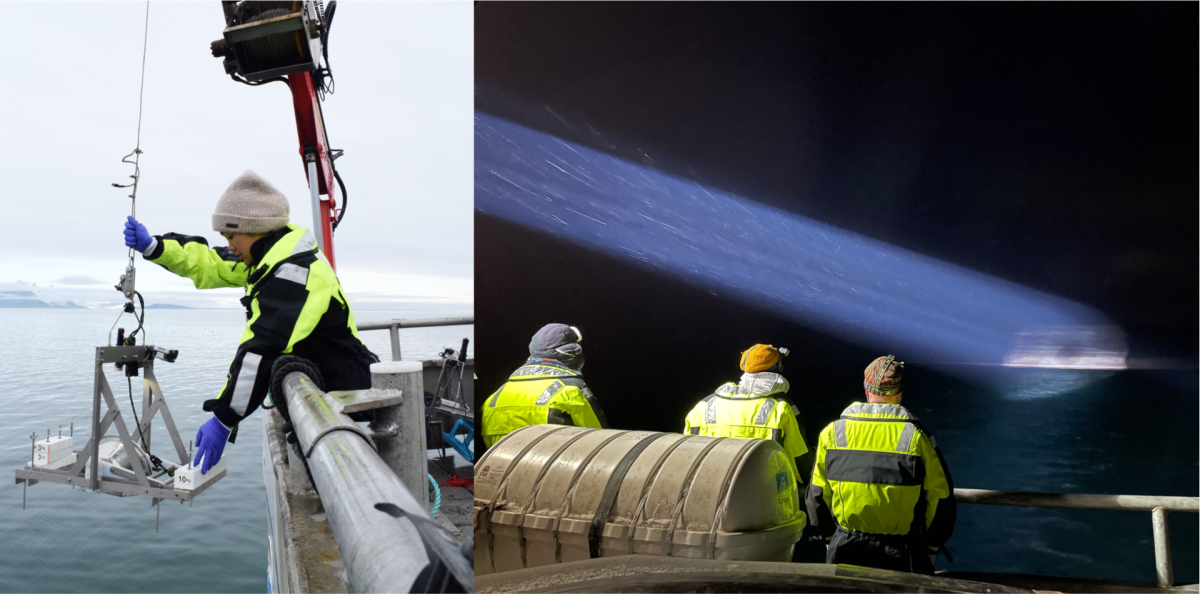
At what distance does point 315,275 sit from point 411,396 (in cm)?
47

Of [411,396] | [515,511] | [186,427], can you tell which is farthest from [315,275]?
[186,427]

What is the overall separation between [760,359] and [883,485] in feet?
1.79

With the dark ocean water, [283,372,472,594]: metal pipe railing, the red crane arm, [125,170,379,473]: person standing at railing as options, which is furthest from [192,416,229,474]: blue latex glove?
the dark ocean water

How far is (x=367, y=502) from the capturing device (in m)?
0.38

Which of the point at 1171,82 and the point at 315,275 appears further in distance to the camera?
the point at 1171,82

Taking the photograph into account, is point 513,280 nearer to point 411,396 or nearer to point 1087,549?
point 411,396

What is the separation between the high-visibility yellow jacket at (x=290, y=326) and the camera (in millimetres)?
1151

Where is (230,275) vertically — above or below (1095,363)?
above

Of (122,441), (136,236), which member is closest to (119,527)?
(122,441)

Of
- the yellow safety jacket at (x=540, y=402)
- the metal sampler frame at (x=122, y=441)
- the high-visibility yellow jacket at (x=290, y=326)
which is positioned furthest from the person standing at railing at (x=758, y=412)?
the metal sampler frame at (x=122, y=441)

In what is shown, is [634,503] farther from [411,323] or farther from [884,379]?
[411,323]

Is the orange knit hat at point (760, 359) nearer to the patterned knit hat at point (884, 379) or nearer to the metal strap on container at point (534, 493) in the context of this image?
the patterned knit hat at point (884, 379)

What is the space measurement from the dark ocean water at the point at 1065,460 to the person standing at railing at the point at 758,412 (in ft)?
7.51

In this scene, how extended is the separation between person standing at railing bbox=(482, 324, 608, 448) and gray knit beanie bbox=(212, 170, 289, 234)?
0.71 metres
